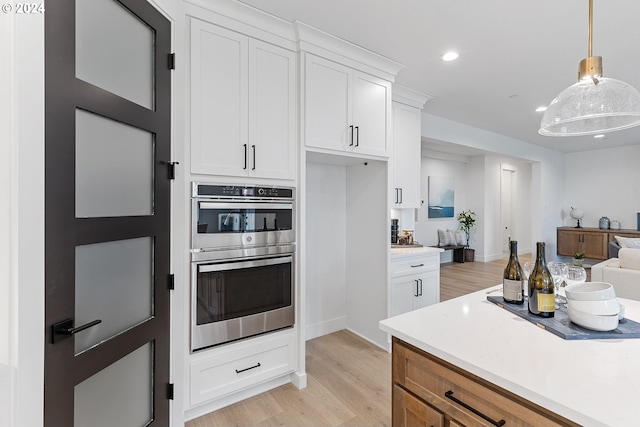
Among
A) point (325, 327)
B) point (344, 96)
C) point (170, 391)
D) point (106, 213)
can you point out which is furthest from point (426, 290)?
point (106, 213)

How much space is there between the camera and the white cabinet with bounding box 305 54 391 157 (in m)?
2.33

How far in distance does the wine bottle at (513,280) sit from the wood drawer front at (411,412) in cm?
68

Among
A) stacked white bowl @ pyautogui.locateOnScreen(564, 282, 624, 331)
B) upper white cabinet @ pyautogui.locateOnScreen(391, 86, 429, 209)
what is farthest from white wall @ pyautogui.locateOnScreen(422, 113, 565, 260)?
stacked white bowl @ pyautogui.locateOnScreen(564, 282, 624, 331)

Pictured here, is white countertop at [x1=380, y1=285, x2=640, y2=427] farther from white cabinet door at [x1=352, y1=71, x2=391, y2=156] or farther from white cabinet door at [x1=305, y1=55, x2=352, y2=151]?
white cabinet door at [x1=352, y1=71, x2=391, y2=156]

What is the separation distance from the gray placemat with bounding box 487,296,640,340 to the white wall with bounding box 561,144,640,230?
754 cm

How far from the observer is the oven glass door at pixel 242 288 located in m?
1.92

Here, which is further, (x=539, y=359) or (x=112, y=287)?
(x=112, y=287)

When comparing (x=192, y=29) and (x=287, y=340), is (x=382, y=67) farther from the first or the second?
(x=287, y=340)

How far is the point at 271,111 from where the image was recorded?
7.11ft

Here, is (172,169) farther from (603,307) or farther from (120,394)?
(603,307)

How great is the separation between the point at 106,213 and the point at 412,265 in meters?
2.71

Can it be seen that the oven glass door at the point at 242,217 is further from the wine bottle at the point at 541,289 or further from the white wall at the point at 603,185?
the white wall at the point at 603,185

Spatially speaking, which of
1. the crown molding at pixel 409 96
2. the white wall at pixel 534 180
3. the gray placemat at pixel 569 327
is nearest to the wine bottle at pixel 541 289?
the gray placemat at pixel 569 327

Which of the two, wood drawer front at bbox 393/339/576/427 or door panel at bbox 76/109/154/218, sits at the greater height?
door panel at bbox 76/109/154/218
